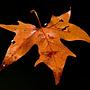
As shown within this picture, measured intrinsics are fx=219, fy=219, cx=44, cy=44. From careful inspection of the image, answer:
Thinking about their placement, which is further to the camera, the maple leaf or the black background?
the black background

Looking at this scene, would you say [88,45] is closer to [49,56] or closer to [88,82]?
[88,82]

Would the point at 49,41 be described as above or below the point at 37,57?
above

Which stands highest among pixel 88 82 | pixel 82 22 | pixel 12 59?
pixel 12 59

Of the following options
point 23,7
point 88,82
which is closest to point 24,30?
point 23,7

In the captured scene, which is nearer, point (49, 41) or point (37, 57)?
point (49, 41)
